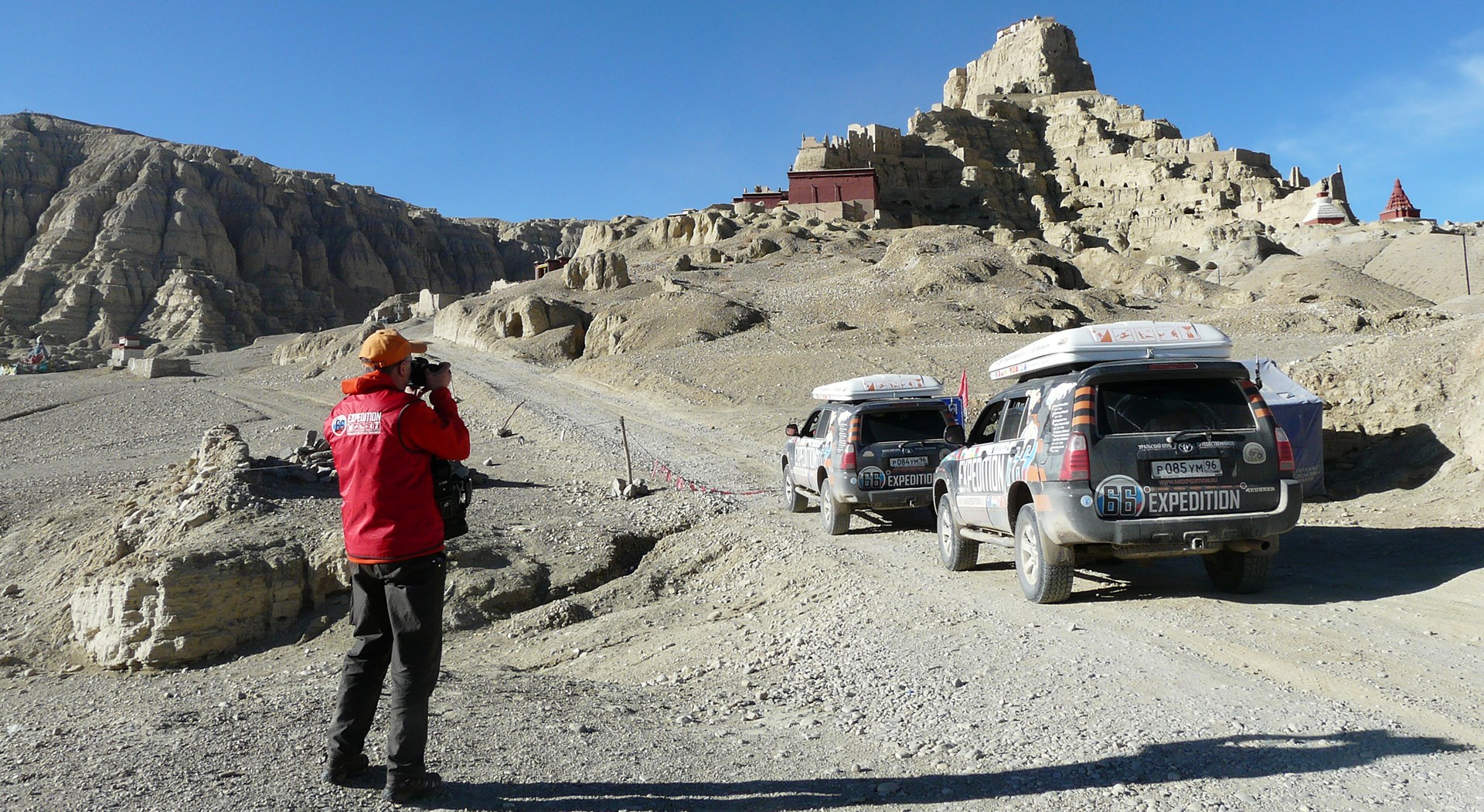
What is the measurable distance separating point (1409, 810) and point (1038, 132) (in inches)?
4349

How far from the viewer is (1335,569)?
818cm

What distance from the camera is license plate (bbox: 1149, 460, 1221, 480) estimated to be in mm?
6703

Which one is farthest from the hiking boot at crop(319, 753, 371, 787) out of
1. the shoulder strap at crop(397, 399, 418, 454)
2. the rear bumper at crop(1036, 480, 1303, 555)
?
the rear bumper at crop(1036, 480, 1303, 555)

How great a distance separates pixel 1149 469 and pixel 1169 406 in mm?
559

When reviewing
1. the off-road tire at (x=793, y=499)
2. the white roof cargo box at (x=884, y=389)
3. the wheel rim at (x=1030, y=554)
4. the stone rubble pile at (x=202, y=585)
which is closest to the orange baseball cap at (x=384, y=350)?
the wheel rim at (x=1030, y=554)

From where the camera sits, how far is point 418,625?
4.14 metres

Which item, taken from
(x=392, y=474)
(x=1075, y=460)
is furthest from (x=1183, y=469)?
(x=392, y=474)

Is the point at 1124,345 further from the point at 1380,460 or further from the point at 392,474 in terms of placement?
the point at 1380,460

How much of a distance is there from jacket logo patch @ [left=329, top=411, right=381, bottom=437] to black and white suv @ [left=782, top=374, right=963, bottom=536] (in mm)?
7645

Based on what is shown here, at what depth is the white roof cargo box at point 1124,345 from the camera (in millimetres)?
7422

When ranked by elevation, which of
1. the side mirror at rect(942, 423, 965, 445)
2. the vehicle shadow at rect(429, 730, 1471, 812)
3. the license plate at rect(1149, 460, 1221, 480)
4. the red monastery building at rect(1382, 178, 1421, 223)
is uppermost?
the red monastery building at rect(1382, 178, 1421, 223)

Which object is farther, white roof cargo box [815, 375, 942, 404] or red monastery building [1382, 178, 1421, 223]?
red monastery building [1382, 178, 1421, 223]

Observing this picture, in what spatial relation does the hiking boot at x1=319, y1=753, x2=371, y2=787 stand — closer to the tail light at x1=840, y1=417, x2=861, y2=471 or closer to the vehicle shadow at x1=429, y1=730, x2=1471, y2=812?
the vehicle shadow at x1=429, y1=730, x2=1471, y2=812

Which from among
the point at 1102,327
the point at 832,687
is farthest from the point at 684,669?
the point at 1102,327
